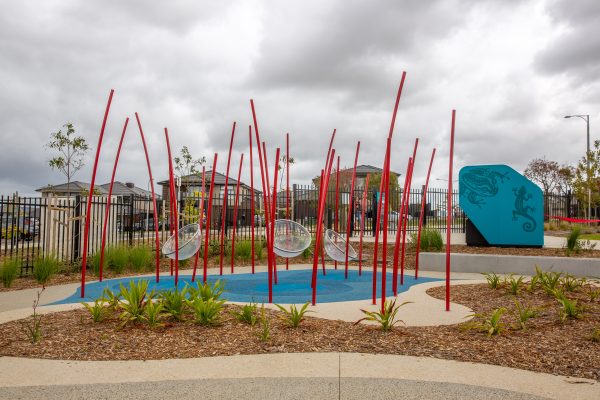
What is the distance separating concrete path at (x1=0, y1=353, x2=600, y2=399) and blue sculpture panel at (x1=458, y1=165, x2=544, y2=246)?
35.8 ft

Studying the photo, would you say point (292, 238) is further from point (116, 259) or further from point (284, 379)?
point (284, 379)

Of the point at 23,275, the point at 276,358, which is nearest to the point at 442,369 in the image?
the point at 276,358

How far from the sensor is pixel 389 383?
3715mm

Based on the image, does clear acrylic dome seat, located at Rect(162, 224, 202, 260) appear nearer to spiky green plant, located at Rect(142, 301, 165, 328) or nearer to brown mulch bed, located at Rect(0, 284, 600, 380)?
brown mulch bed, located at Rect(0, 284, 600, 380)

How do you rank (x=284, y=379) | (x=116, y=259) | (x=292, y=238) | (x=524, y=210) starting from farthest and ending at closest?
1. (x=524, y=210)
2. (x=116, y=259)
3. (x=292, y=238)
4. (x=284, y=379)

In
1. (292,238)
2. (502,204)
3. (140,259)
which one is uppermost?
(502,204)

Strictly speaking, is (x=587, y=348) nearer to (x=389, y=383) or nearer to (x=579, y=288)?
(x=389, y=383)

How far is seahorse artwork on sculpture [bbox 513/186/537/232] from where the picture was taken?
14.0m

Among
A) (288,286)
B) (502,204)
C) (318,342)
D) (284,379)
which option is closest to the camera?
(284,379)

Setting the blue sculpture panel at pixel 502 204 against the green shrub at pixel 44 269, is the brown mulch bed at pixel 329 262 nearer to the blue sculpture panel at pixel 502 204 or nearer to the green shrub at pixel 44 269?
the green shrub at pixel 44 269

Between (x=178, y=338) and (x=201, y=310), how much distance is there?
1.65 ft

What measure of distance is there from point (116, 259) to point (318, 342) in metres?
7.98

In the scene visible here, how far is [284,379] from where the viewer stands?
149 inches

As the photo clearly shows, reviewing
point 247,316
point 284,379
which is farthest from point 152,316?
point 284,379
